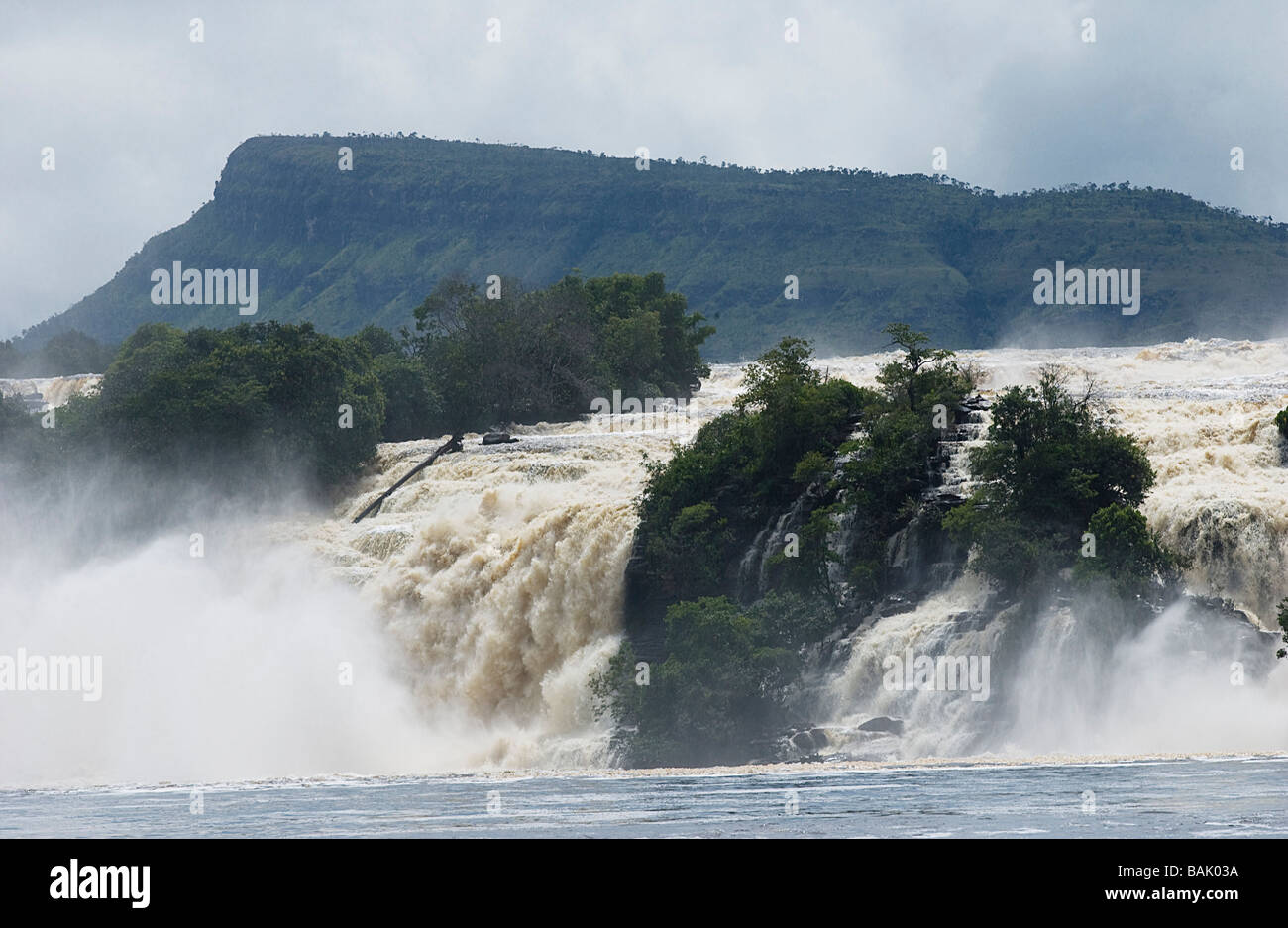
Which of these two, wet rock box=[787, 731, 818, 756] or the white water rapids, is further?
wet rock box=[787, 731, 818, 756]

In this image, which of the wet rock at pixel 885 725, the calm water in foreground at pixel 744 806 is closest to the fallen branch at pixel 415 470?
the calm water in foreground at pixel 744 806

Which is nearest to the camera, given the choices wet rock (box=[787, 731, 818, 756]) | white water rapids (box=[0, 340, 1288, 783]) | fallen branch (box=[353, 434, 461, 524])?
white water rapids (box=[0, 340, 1288, 783])

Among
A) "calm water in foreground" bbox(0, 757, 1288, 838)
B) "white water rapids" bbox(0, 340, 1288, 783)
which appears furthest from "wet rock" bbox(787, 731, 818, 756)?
"calm water in foreground" bbox(0, 757, 1288, 838)

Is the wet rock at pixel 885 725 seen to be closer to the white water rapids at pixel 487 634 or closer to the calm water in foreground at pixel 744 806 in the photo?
the white water rapids at pixel 487 634

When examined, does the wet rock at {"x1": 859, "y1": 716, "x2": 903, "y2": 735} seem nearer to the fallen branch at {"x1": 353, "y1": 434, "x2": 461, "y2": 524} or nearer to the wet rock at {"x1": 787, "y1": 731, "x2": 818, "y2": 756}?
the wet rock at {"x1": 787, "y1": 731, "x2": 818, "y2": 756}

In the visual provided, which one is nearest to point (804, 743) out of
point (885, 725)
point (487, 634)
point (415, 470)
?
point (885, 725)
